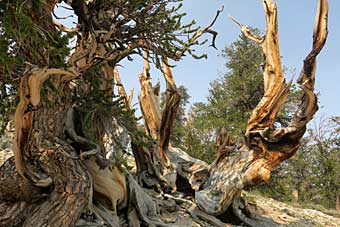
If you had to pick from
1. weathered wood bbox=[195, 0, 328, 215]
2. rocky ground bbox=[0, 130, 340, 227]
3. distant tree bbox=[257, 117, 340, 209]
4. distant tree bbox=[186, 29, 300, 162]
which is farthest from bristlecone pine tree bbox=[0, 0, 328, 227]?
distant tree bbox=[257, 117, 340, 209]

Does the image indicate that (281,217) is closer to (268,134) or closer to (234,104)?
(268,134)

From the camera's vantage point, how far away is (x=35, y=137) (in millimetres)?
3234

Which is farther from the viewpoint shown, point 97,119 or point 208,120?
point 208,120

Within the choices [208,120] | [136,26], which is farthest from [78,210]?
[208,120]

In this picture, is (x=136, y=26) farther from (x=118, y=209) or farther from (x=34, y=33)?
(x=118, y=209)

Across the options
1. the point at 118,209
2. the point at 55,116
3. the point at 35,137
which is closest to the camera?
the point at 35,137

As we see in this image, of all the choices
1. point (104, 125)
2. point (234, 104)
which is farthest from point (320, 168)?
Answer: point (104, 125)

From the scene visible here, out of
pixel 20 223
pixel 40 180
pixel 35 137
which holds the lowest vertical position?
pixel 20 223

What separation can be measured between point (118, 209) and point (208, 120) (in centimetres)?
735

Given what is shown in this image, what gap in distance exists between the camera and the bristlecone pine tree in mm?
2572

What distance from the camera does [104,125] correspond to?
4625 millimetres

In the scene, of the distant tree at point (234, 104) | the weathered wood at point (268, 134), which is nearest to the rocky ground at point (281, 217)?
the weathered wood at point (268, 134)

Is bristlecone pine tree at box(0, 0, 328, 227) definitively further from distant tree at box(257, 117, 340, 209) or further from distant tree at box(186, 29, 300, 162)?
distant tree at box(257, 117, 340, 209)

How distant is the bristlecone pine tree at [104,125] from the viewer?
8.44 feet
